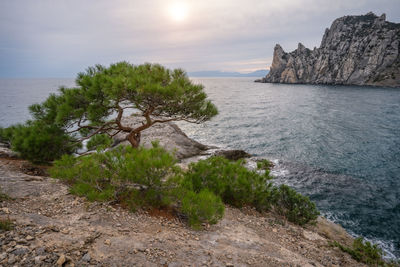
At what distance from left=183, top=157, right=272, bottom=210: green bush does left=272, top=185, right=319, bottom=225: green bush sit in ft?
2.61

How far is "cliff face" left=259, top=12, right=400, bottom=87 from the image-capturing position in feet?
310

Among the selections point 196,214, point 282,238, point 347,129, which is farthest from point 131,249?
point 347,129

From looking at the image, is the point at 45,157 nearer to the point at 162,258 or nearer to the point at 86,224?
the point at 86,224

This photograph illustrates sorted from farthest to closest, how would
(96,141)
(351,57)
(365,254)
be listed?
1. (351,57)
2. (96,141)
3. (365,254)

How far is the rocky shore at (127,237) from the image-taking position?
12.2 feet

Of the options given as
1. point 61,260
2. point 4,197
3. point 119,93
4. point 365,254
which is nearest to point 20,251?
point 61,260

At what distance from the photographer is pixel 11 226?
4.02m

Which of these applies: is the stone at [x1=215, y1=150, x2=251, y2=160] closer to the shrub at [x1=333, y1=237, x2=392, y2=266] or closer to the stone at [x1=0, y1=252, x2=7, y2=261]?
the shrub at [x1=333, y1=237, x2=392, y2=266]

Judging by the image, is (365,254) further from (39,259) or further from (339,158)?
(339,158)

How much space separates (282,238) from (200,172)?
3463 mm

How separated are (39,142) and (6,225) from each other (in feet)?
16.7

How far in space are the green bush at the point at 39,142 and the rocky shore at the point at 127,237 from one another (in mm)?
1025

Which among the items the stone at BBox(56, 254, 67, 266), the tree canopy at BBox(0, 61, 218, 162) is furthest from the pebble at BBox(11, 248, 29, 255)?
the tree canopy at BBox(0, 61, 218, 162)

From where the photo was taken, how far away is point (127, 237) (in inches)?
179
